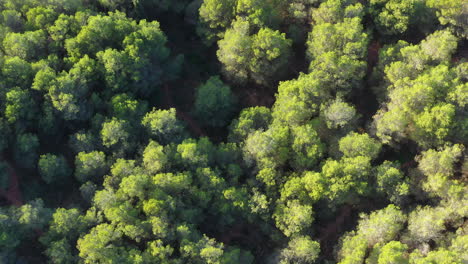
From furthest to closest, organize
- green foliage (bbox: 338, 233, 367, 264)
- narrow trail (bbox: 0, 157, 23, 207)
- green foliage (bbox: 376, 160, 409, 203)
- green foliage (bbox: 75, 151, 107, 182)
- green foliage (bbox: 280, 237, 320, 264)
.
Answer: narrow trail (bbox: 0, 157, 23, 207)
green foliage (bbox: 75, 151, 107, 182)
green foliage (bbox: 376, 160, 409, 203)
green foliage (bbox: 280, 237, 320, 264)
green foliage (bbox: 338, 233, 367, 264)

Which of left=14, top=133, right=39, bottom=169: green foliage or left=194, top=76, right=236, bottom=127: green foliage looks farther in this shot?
left=194, top=76, right=236, bottom=127: green foliage

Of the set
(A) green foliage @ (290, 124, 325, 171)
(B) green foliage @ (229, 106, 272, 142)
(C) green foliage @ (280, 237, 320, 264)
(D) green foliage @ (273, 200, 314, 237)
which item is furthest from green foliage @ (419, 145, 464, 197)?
(B) green foliage @ (229, 106, 272, 142)

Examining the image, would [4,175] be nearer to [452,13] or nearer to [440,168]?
[440,168]

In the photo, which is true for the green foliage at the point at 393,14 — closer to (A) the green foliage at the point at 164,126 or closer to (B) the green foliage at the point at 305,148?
(B) the green foliage at the point at 305,148

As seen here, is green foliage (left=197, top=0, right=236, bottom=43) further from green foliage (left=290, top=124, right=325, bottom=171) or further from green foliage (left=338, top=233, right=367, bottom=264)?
green foliage (left=338, top=233, right=367, bottom=264)

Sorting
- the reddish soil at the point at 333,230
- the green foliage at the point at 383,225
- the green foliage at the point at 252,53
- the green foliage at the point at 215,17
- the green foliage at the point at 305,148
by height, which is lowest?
the green foliage at the point at 383,225

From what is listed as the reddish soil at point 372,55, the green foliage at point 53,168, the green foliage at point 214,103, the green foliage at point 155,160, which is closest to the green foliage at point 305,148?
the green foliage at point 214,103

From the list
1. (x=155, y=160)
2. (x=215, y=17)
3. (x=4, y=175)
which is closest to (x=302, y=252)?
(x=155, y=160)
